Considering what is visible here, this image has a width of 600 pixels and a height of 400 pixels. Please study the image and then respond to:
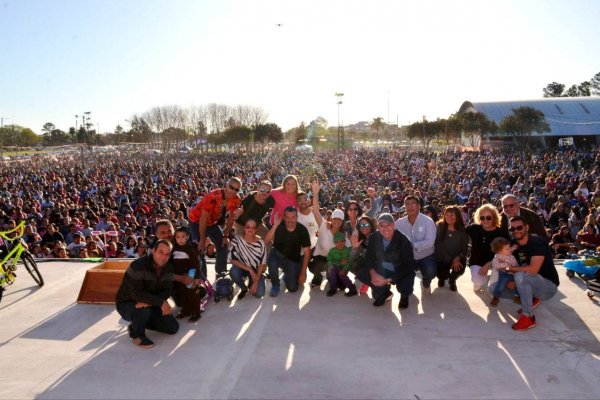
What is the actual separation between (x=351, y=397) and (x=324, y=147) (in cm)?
6838

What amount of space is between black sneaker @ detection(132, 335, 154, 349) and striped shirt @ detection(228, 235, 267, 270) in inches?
55.6

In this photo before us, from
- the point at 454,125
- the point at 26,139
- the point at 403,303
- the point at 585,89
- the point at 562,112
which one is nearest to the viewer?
the point at 403,303

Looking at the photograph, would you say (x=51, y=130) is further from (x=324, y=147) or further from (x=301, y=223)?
(x=301, y=223)

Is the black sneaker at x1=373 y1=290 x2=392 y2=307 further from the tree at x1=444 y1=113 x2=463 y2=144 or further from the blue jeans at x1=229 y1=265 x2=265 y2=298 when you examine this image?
the tree at x1=444 y1=113 x2=463 y2=144

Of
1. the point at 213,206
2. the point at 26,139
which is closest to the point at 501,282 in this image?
the point at 213,206

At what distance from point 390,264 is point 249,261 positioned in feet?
5.04

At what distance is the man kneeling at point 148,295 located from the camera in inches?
159

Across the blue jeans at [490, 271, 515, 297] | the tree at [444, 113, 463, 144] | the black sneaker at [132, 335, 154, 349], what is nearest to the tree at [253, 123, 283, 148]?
the tree at [444, 113, 463, 144]

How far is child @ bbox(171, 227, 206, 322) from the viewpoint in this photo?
4.55 m

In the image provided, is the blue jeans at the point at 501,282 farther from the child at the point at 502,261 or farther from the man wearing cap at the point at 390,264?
the man wearing cap at the point at 390,264

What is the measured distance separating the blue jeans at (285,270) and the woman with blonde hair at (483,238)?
198cm

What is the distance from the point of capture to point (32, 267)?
18.4 feet

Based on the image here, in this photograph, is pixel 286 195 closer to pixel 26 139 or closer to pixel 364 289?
pixel 364 289

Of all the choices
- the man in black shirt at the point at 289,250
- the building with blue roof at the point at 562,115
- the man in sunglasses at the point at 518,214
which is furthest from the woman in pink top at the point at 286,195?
the building with blue roof at the point at 562,115
